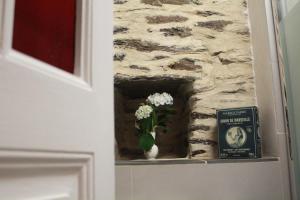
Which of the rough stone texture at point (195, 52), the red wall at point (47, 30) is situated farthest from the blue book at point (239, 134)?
the red wall at point (47, 30)

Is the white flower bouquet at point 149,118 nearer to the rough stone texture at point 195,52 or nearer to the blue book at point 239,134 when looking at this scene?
the rough stone texture at point 195,52

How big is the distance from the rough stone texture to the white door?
126 centimetres

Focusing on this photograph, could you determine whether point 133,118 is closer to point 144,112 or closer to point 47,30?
point 144,112

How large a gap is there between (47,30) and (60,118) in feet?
0.54

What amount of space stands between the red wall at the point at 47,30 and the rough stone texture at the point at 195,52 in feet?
4.48

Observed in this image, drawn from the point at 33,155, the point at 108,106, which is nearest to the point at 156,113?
the point at 108,106

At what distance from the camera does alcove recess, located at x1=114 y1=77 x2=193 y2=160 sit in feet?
6.94

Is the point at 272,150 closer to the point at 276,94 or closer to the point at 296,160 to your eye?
the point at 296,160

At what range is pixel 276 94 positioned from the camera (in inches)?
69.2

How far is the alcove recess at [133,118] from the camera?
2.12 metres

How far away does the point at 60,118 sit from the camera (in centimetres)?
52

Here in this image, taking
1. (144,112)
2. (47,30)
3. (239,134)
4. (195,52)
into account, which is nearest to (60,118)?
(47,30)

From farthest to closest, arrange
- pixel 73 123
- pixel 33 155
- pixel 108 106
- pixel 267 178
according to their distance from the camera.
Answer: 1. pixel 267 178
2. pixel 108 106
3. pixel 73 123
4. pixel 33 155

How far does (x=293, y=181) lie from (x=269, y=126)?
1.07 feet
